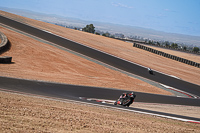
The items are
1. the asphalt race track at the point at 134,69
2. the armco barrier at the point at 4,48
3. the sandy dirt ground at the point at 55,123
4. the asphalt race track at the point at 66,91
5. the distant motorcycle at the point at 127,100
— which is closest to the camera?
the sandy dirt ground at the point at 55,123

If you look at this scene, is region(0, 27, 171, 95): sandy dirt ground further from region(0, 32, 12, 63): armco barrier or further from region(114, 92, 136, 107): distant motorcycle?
region(114, 92, 136, 107): distant motorcycle

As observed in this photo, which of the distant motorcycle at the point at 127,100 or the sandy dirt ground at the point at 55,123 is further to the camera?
the distant motorcycle at the point at 127,100

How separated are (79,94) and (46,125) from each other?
845 cm

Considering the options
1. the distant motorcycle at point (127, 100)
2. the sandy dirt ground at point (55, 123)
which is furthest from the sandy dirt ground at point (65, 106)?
the distant motorcycle at point (127, 100)

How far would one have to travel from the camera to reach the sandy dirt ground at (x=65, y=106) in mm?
7109

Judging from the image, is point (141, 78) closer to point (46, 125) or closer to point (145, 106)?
point (145, 106)

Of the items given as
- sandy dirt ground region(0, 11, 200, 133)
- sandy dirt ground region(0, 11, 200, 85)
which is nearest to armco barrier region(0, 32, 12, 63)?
sandy dirt ground region(0, 11, 200, 133)

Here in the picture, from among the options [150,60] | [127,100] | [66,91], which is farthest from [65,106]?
[150,60]

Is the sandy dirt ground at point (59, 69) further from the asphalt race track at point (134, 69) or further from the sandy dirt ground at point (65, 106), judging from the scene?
the asphalt race track at point (134, 69)

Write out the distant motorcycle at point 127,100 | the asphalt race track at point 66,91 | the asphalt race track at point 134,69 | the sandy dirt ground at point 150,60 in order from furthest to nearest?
the sandy dirt ground at point 150,60 < the asphalt race track at point 134,69 < the distant motorcycle at point 127,100 < the asphalt race track at point 66,91

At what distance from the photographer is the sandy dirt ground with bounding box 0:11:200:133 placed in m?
7.11

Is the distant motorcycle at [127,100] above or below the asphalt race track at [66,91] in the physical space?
above

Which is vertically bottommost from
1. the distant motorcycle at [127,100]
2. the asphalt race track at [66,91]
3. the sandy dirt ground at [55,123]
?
the asphalt race track at [66,91]

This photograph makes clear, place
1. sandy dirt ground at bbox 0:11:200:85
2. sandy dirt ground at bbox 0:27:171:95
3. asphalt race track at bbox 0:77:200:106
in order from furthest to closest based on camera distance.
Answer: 1. sandy dirt ground at bbox 0:11:200:85
2. sandy dirt ground at bbox 0:27:171:95
3. asphalt race track at bbox 0:77:200:106
